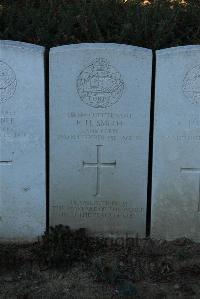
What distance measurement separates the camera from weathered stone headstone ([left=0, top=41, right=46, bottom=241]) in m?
4.93

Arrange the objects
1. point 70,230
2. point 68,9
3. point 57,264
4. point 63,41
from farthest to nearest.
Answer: point 68,9
point 63,41
point 70,230
point 57,264

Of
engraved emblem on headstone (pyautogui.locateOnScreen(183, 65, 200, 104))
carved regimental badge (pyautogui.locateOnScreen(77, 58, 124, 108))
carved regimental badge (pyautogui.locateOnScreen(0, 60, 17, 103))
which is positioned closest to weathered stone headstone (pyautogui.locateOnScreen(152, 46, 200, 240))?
engraved emblem on headstone (pyautogui.locateOnScreen(183, 65, 200, 104))

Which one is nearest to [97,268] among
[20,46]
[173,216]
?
[173,216]

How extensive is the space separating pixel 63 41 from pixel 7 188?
5.15 feet

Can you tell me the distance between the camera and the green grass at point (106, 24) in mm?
5918

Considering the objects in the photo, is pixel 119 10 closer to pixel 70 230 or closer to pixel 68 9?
pixel 68 9

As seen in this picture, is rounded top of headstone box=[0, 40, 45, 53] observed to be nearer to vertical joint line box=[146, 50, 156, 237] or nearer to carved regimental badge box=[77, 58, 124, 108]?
carved regimental badge box=[77, 58, 124, 108]

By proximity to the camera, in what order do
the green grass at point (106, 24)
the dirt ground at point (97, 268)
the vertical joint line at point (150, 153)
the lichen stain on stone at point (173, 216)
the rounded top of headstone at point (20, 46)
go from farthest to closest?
the green grass at point (106, 24) < the lichen stain on stone at point (173, 216) < the vertical joint line at point (150, 153) < the rounded top of headstone at point (20, 46) < the dirt ground at point (97, 268)

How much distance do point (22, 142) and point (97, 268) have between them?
1178 mm

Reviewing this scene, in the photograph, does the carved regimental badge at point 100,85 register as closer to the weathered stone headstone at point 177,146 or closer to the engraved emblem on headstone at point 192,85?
the weathered stone headstone at point 177,146

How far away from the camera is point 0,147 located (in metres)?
5.12

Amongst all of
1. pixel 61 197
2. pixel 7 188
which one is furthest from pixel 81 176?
pixel 7 188

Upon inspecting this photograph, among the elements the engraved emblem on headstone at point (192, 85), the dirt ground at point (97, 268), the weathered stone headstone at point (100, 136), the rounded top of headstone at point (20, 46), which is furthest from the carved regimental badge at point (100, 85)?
the dirt ground at point (97, 268)

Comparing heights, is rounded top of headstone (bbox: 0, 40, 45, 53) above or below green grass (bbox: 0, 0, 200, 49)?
below
